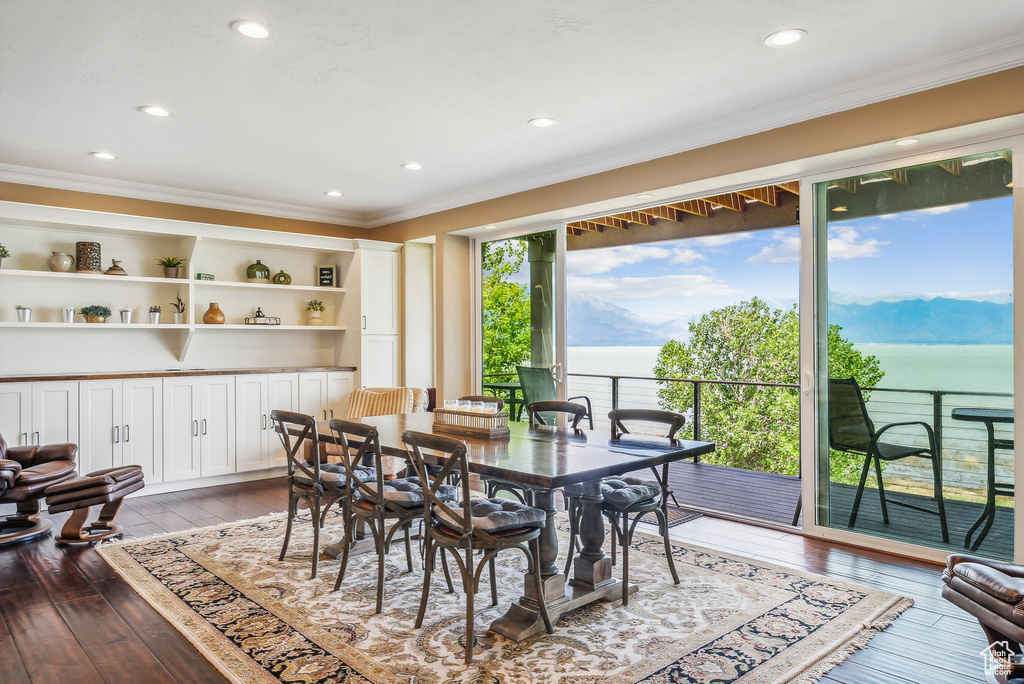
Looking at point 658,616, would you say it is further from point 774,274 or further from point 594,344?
point 774,274

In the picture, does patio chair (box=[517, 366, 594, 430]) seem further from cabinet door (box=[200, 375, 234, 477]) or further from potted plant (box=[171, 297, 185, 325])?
potted plant (box=[171, 297, 185, 325])

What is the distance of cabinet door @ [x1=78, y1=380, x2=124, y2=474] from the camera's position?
5.05 m

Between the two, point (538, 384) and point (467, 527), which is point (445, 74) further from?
point (538, 384)

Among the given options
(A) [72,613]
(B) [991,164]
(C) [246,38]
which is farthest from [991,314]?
(A) [72,613]

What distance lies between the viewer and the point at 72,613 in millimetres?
2953

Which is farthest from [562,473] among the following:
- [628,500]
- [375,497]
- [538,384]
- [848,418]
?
[538,384]

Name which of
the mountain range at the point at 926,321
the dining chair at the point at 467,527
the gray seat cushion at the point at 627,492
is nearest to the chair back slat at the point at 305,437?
the dining chair at the point at 467,527

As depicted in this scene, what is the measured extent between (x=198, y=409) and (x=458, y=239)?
2.81 m

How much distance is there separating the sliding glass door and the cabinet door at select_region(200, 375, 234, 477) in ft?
15.7

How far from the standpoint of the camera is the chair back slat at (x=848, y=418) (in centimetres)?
384

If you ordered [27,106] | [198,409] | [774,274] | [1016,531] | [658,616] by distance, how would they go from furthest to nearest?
[774,274] < [198,409] < [27,106] < [1016,531] < [658,616]

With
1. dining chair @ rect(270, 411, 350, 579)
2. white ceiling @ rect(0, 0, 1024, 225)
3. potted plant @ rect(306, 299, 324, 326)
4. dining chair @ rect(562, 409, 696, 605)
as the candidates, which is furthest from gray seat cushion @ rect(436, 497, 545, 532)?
potted plant @ rect(306, 299, 324, 326)

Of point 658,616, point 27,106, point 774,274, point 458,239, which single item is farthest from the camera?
point 774,274

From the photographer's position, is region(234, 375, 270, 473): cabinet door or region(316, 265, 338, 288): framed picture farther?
region(316, 265, 338, 288): framed picture
